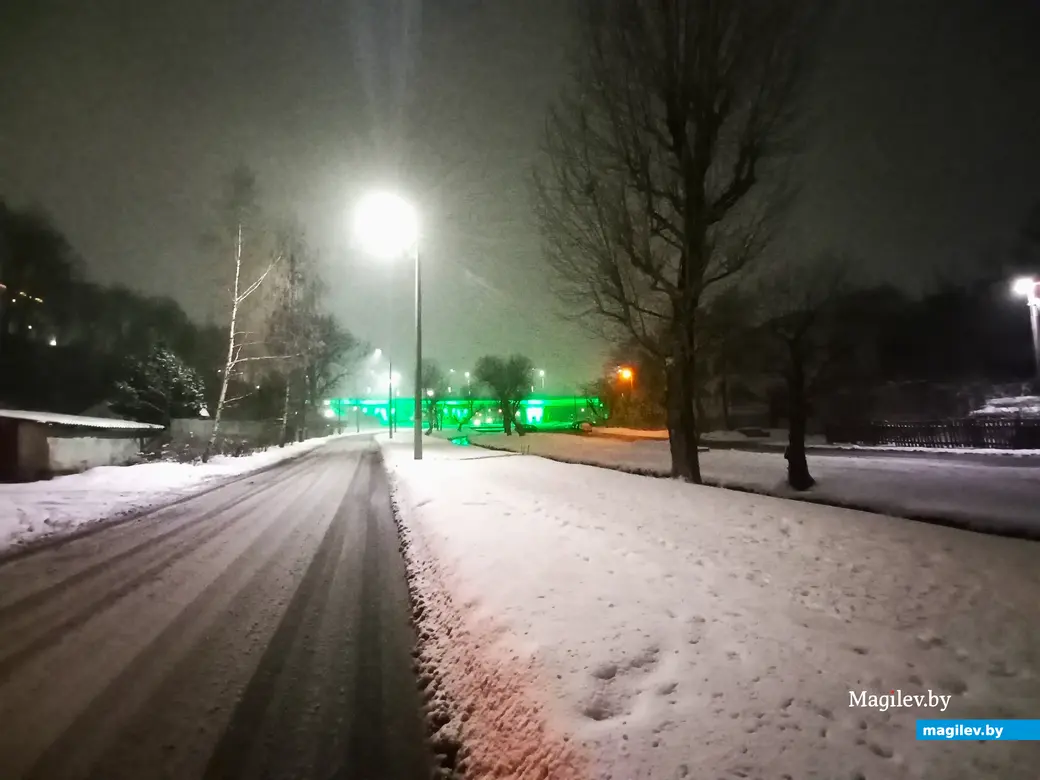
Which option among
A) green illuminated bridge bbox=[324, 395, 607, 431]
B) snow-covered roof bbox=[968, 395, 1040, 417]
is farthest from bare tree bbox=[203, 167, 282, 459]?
green illuminated bridge bbox=[324, 395, 607, 431]

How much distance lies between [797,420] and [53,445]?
24503mm

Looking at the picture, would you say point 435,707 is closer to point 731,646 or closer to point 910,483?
point 731,646

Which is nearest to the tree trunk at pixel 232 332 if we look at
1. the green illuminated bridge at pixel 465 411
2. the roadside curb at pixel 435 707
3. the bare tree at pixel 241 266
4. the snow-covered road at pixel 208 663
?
the bare tree at pixel 241 266

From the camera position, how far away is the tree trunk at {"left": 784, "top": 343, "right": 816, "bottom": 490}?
1830cm

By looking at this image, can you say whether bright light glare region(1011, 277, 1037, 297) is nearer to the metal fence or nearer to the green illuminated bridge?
the metal fence

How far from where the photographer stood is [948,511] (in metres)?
13.9

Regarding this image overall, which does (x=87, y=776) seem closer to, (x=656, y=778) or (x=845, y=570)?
(x=656, y=778)

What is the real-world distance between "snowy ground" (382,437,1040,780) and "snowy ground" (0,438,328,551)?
9536 millimetres

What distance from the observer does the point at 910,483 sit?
1859 cm

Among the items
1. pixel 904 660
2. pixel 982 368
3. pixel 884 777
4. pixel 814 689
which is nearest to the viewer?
pixel 884 777

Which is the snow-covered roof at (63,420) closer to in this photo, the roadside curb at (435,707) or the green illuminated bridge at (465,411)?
the roadside curb at (435,707)

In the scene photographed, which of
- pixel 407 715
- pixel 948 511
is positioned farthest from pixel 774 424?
pixel 407 715

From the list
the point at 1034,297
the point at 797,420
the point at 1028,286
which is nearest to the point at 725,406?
the point at 1028,286

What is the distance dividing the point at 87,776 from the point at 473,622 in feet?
10.2
